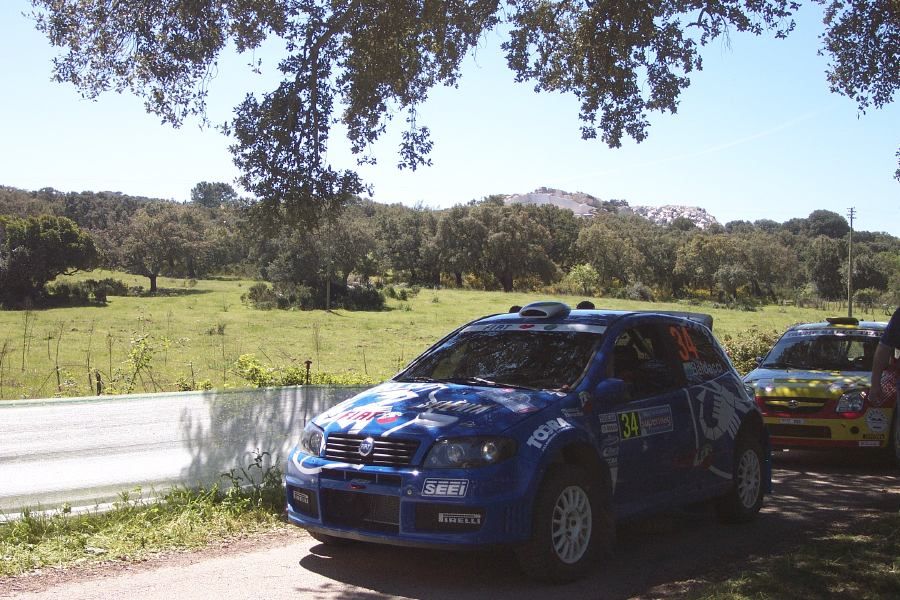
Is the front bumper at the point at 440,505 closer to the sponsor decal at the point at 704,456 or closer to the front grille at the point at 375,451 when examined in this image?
the front grille at the point at 375,451

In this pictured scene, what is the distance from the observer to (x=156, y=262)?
212 ft

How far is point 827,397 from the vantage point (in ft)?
34.3

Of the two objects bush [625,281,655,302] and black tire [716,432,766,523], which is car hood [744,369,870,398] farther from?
bush [625,281,655,302]

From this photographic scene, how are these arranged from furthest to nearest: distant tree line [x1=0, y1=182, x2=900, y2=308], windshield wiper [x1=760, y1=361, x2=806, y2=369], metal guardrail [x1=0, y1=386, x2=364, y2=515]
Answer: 1. distant tree line [x1=0, y1=182, x2=900, y2=308]
2. windshield wiper [x1=760, y1=361, x2=806, y2=369]
3. metal guardrail [x1=0, y1=386, x2=364, y2=515]

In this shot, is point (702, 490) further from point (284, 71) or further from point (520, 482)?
point (284, 71)

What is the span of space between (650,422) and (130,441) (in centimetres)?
433

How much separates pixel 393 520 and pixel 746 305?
81070 millimetres

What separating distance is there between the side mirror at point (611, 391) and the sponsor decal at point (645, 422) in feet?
0.58

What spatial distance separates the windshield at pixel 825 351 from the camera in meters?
11.4

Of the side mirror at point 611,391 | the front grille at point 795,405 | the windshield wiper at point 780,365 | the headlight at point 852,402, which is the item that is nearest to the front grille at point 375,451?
the side mirror at point 611,391

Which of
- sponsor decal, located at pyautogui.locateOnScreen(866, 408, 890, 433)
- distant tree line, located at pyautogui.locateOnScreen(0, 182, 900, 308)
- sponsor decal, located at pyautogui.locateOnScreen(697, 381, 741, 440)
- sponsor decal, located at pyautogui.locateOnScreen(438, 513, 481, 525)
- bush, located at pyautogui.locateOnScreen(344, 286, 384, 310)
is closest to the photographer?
sponsor decal, located at pyautogui.locateOnScreen(438, 513, 481, 525)

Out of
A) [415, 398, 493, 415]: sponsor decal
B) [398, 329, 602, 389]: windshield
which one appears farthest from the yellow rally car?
[415, 398, 493, 415]: sponsor decal

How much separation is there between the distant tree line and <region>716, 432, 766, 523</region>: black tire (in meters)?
22.3

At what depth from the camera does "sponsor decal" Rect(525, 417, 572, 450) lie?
5402mm
